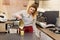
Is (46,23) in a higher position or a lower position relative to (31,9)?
lower

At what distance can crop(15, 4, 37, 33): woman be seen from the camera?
257 cm

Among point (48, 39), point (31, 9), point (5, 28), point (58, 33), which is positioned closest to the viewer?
point (48, 39)

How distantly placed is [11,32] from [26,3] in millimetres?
1183

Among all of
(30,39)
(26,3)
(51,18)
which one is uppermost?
(26,3)

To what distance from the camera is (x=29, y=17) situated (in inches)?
105

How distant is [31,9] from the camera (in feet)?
8.36

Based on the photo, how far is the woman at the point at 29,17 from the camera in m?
2.57

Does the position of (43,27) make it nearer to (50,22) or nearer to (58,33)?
(50,22)

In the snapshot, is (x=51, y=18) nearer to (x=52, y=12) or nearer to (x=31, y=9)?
(x=52, y=12)

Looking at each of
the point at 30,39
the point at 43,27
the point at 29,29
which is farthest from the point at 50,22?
the point at 30,39

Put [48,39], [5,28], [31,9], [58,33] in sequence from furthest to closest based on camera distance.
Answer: [5,28]
[31,9]
[58,33]
[48,39]

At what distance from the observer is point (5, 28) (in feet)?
9.19

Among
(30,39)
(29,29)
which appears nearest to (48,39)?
(30,39)

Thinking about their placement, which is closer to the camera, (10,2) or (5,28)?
(5,28)
